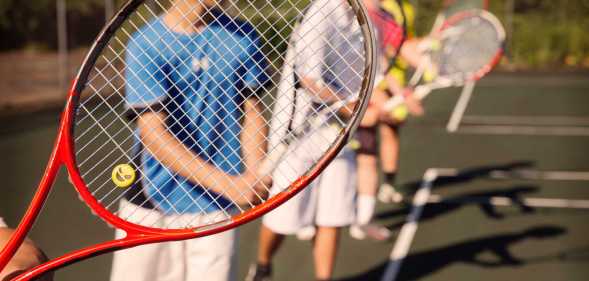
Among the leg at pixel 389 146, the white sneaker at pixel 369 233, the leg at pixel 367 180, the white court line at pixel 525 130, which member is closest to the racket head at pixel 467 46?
the leg at pixel 389 146

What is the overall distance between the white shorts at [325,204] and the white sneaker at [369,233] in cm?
106

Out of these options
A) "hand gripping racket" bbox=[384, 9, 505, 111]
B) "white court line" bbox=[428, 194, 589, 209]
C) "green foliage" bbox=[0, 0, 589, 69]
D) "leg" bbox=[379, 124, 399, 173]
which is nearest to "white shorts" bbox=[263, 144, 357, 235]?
"hand gripping racket" bbox=[384, 9, 505, 111]

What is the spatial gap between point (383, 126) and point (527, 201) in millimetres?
1149

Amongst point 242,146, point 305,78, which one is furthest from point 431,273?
point 242,146

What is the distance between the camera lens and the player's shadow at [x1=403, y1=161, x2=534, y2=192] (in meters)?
6.41

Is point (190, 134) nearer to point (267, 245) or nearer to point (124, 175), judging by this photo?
point (124, 175)

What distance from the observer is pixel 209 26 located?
2.51m

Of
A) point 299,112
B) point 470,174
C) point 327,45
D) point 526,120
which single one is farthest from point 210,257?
point 526,120

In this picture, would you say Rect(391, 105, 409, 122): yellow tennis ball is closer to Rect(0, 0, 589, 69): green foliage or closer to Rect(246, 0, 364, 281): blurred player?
Rect(246, 0, 364, 281): blurred player

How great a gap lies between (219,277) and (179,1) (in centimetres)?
86

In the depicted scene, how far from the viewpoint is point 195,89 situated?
2557 millimetres

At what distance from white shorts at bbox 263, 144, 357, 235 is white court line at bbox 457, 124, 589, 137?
5.12m

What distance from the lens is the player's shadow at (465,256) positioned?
14.5 ft

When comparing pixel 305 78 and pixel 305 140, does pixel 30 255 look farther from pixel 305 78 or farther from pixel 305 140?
pixel 305 140
